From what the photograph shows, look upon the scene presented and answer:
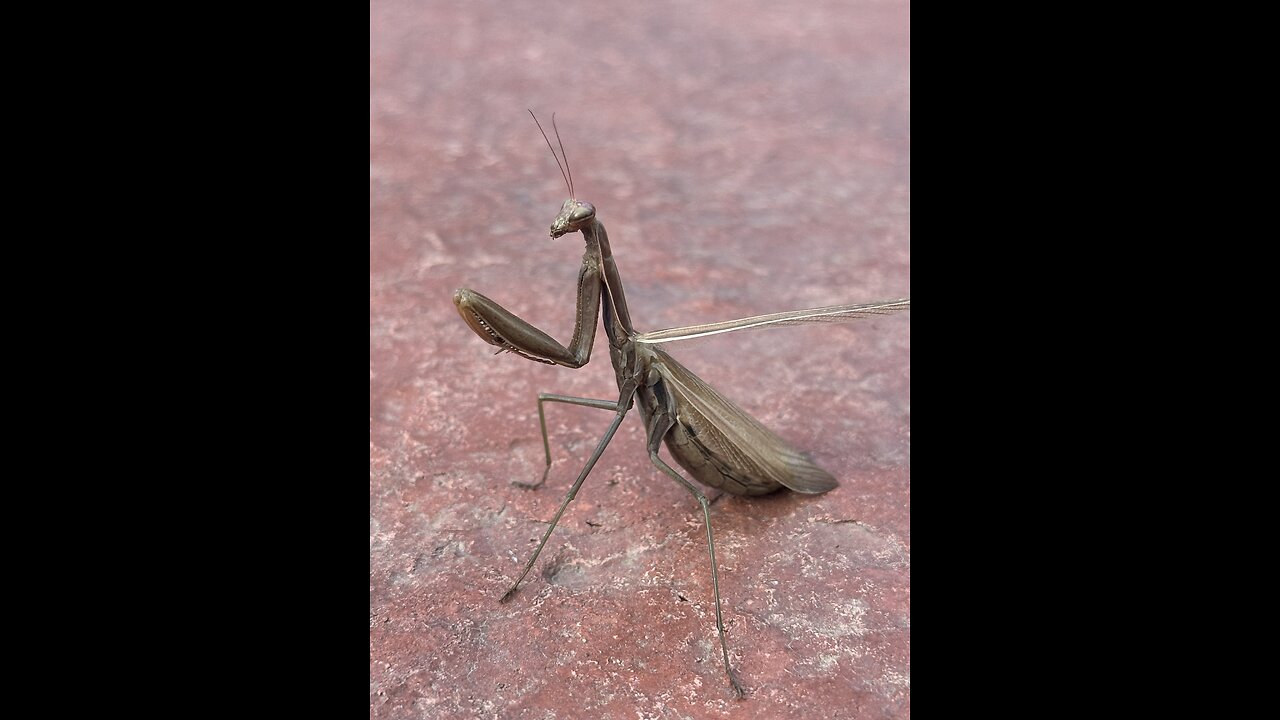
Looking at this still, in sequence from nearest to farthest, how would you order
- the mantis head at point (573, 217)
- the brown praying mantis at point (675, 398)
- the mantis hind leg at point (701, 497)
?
the mantis hind leg at point (701, 497) → the mantis head at point (573, 217) → the brown praying mantis at point (675, 398)

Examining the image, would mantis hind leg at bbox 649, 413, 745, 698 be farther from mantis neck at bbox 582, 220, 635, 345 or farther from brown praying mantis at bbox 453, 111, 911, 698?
mantis neck at bbox 582, 220, 635, 345

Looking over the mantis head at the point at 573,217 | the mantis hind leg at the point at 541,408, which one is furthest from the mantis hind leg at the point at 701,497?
the mantis head at the point at 573,217

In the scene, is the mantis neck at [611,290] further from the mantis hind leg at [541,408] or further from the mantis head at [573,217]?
the mantis hind leg at [541,408]

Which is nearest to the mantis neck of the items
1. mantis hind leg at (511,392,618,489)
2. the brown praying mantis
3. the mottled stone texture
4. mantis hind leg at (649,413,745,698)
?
the brown praying mantis

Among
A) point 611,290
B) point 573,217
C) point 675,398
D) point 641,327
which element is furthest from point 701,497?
point 641,327

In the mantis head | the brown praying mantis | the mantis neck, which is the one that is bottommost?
the brown praying mantis

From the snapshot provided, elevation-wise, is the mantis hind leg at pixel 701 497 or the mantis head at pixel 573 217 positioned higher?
the mantis head at pixel 573 217

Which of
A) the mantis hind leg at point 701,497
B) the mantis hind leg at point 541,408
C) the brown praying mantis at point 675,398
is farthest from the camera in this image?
the mantis hind leg at point 541,408
